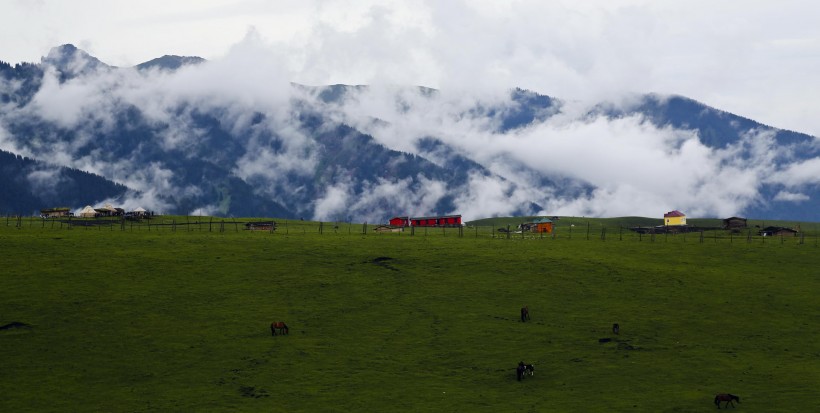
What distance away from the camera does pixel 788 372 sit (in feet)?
252

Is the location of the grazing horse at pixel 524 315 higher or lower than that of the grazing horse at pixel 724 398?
higher

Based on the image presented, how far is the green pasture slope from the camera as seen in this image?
72062 mm

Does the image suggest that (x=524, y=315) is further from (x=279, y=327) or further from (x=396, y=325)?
(x=279, y=327)

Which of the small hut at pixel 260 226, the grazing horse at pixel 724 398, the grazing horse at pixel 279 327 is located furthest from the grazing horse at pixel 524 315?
the small hut at pixel 260 226

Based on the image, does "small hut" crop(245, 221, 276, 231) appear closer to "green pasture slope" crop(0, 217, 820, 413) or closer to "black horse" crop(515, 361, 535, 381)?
"green pasture slope" crop(0, 217, 820, 413)

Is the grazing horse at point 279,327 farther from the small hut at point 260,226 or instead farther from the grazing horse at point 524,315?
the small hut at point 260,226

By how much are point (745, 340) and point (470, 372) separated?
106 feet

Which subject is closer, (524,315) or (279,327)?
(279,327)

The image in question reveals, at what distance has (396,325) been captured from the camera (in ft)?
306

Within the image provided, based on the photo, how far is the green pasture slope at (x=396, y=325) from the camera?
2837 inches

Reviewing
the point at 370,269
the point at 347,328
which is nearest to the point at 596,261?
the point at 370,269

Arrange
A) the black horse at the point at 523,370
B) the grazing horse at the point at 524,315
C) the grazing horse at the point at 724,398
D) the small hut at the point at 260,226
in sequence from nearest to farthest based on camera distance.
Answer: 1. the grazing horse at the point at 724,398
2. the black horse at the point at 523,370
3. the grazing horse at the point at 524,315
4. the small hut at the point at 260,226

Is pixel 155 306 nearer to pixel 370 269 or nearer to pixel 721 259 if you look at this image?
pixel 370 269

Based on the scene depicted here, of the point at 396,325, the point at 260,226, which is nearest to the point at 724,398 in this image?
the point at 396,325
